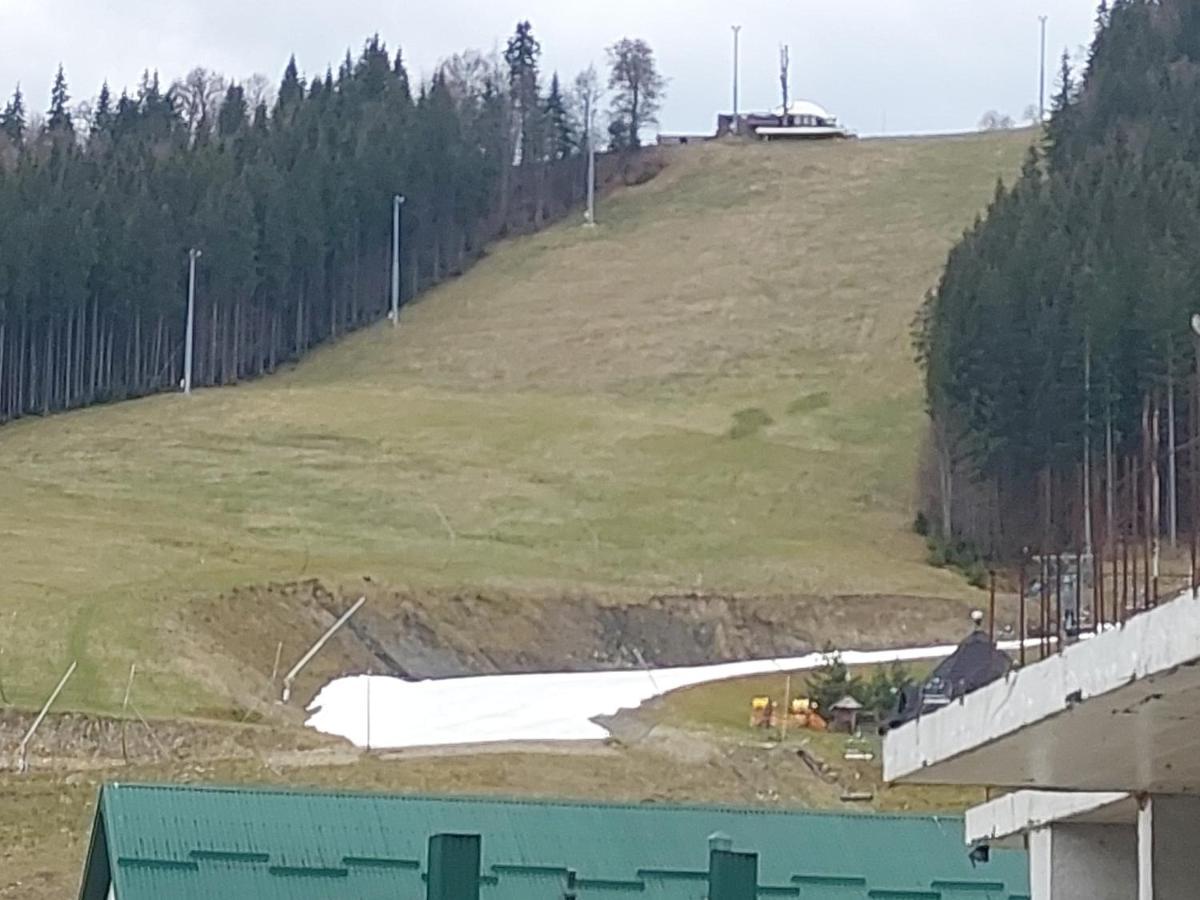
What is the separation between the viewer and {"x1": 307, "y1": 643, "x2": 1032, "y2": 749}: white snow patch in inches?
1678

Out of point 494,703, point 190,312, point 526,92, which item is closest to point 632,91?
point 526,92

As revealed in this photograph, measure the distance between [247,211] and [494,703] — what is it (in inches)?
2292

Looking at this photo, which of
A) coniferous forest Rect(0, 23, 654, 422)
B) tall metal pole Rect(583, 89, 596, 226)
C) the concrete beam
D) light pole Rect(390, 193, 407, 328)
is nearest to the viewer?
the concrete beam

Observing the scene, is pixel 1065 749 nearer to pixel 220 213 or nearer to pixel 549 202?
pixel 220 213

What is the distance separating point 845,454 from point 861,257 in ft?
106

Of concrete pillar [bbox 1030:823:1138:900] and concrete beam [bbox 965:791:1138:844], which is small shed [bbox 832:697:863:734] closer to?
concrete beam [bbox 965:791:1138:844]

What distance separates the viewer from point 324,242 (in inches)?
4158

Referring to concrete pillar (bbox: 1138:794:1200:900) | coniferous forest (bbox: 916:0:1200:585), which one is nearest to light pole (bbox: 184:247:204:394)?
coniferous forest (bbox: 916:0:1200:585)

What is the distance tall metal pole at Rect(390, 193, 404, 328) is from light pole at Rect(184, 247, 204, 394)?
35.7 feet

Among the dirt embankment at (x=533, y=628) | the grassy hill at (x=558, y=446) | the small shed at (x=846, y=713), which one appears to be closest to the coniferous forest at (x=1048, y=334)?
the grassy hill at (x=558, y=446)

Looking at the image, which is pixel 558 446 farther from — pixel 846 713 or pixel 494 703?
pixel 846 713

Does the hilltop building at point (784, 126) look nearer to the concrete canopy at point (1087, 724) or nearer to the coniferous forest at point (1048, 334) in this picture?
the coniferous forest at point (1048, 334)

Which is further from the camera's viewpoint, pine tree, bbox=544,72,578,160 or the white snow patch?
pine tree, bbox=544,72,578,160

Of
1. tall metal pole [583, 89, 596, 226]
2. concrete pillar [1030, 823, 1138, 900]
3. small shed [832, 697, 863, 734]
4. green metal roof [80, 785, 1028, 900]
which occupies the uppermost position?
tall metal pole [583, 89, 596, 226]
